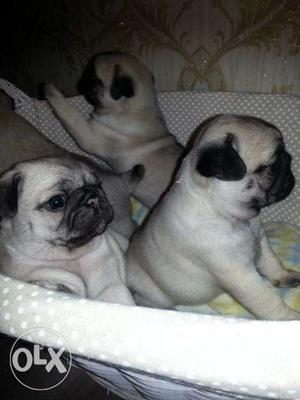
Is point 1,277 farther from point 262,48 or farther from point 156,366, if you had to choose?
point 262,48

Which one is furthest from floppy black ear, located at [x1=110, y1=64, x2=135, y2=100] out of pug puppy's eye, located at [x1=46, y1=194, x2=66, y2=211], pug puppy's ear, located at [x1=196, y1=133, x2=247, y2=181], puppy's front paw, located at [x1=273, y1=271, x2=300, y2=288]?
puppy's front paw, located at [x1=273, y1=271, x2=300, y2=288]

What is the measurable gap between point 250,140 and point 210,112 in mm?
1088

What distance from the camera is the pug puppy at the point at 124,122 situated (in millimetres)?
2615

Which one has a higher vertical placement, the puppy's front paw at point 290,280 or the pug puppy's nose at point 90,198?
the pug puppy's nose at point 90,198

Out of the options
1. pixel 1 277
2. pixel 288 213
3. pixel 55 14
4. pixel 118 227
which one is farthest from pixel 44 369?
pixel 55 14

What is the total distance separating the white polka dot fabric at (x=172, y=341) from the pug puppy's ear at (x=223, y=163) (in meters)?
0.62

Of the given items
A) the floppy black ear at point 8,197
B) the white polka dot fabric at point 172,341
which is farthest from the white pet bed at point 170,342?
the floppy black ear at point 8,197

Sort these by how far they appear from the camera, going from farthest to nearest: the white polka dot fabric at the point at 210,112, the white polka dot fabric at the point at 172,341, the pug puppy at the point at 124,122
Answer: the pug puppy at the point at 124,122, the white polka dot fabric at the point at 210,112, the white polka dot fabric at the point at 172,341

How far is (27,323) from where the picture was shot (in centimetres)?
112

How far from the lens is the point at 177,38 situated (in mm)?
2799

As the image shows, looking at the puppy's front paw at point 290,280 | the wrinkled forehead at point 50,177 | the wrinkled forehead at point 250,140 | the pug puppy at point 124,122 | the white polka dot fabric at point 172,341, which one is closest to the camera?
the white polka dot fabric at point 172,341

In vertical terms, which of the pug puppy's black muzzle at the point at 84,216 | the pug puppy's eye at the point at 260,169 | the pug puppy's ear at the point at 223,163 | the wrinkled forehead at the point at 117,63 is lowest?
the pug puppy's black muzzle at the point at 84,216

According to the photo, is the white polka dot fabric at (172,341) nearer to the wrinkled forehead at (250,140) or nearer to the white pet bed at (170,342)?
the white pet bed at (170,342)

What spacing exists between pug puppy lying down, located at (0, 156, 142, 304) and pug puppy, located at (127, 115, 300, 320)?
202 millimetres
